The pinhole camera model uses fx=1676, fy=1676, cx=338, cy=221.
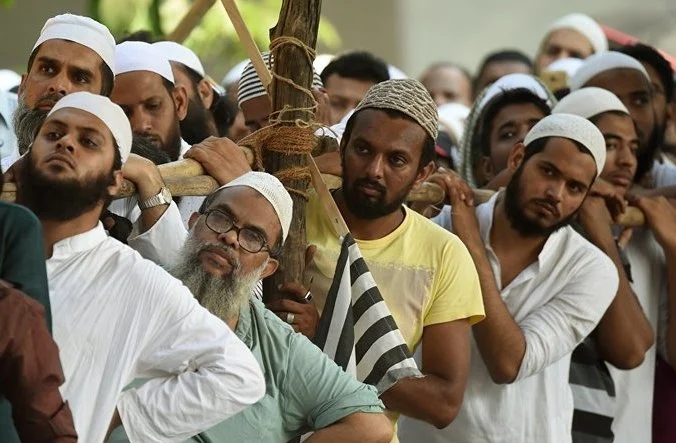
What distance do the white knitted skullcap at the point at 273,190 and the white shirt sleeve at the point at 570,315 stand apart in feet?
4.35

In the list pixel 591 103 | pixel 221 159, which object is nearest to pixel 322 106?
pixel 221 159

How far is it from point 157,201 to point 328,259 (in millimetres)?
861

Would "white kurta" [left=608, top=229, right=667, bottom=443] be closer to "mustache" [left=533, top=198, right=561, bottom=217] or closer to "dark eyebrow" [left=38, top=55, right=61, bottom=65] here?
"mustache" [left=533, top=198, right=561, bottom=217]

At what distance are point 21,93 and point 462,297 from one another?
5.03ft

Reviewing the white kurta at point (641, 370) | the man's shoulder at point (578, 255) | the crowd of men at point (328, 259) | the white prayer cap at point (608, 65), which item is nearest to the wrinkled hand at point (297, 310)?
the crowd of men at point (328, 259)

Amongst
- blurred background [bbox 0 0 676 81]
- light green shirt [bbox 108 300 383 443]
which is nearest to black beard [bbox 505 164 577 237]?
light green shirt [bbox 108 300 383 443]

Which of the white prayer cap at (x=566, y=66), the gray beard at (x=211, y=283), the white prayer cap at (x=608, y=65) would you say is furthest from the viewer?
the white prayer cap at (x=566, y=66)

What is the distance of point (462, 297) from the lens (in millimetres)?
5375

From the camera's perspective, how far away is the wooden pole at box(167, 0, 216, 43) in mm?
6477


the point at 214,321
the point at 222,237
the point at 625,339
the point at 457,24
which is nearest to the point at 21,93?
the point at 222,237

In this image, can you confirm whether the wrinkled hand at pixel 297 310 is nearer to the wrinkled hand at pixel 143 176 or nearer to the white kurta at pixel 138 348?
the wrinkled hand at pixel 143 176

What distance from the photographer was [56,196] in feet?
13.4

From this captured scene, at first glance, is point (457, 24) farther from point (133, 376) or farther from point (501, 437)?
point (133, 376)

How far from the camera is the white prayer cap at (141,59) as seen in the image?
5766mm
